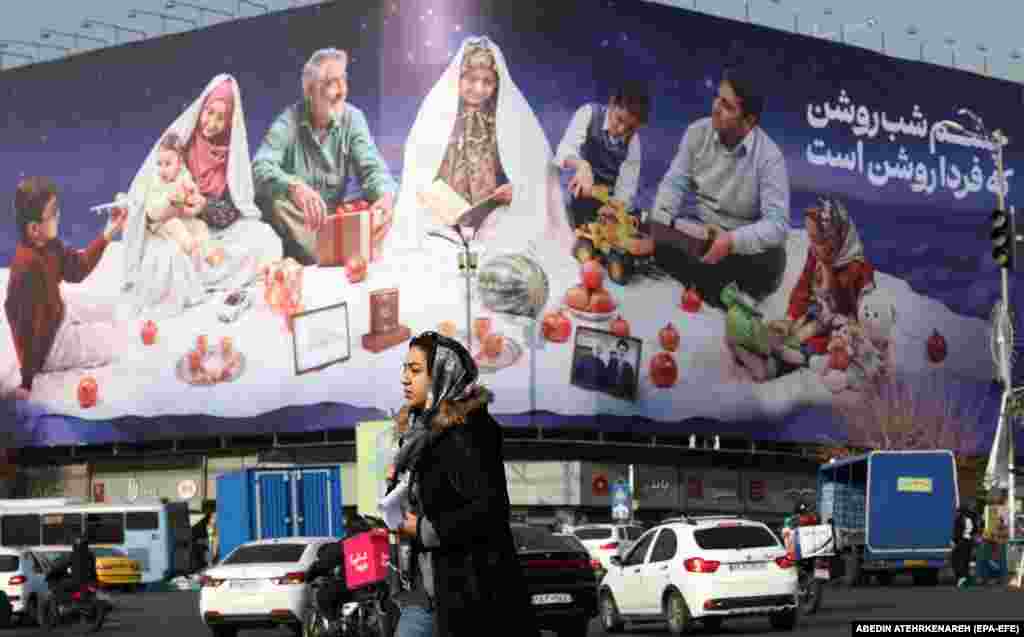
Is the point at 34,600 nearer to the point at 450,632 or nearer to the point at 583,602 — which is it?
the point at 583,602

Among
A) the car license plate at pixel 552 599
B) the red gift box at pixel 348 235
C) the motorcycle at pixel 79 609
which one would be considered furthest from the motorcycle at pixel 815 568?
the red gift box at pixel 348 235

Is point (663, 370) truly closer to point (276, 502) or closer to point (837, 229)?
point (837, 229)

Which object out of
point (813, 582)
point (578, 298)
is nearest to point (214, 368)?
point (578, 298)

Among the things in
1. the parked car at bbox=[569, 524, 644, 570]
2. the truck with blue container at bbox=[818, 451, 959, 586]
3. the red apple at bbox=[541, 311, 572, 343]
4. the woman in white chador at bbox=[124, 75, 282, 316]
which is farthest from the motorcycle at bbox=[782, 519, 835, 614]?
the woman in white chador at bbox=[124, 75, 282, 316]

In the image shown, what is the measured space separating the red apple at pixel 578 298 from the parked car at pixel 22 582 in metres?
47.5

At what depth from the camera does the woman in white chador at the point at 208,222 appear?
295 feet

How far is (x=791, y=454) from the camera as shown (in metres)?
93.9

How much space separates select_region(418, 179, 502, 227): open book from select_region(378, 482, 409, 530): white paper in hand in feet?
251

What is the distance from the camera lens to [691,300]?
88.6m

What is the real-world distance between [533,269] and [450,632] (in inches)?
3044

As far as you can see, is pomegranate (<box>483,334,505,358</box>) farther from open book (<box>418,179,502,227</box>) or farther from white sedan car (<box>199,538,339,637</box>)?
white sedan car (<box>199,538,339,637</box>)

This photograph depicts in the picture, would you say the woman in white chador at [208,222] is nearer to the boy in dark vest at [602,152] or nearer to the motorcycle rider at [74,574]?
the boy in dark vest at [602,152]

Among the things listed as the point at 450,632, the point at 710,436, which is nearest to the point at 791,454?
the point at 710,436

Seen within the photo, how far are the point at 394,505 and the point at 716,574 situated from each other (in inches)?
738
